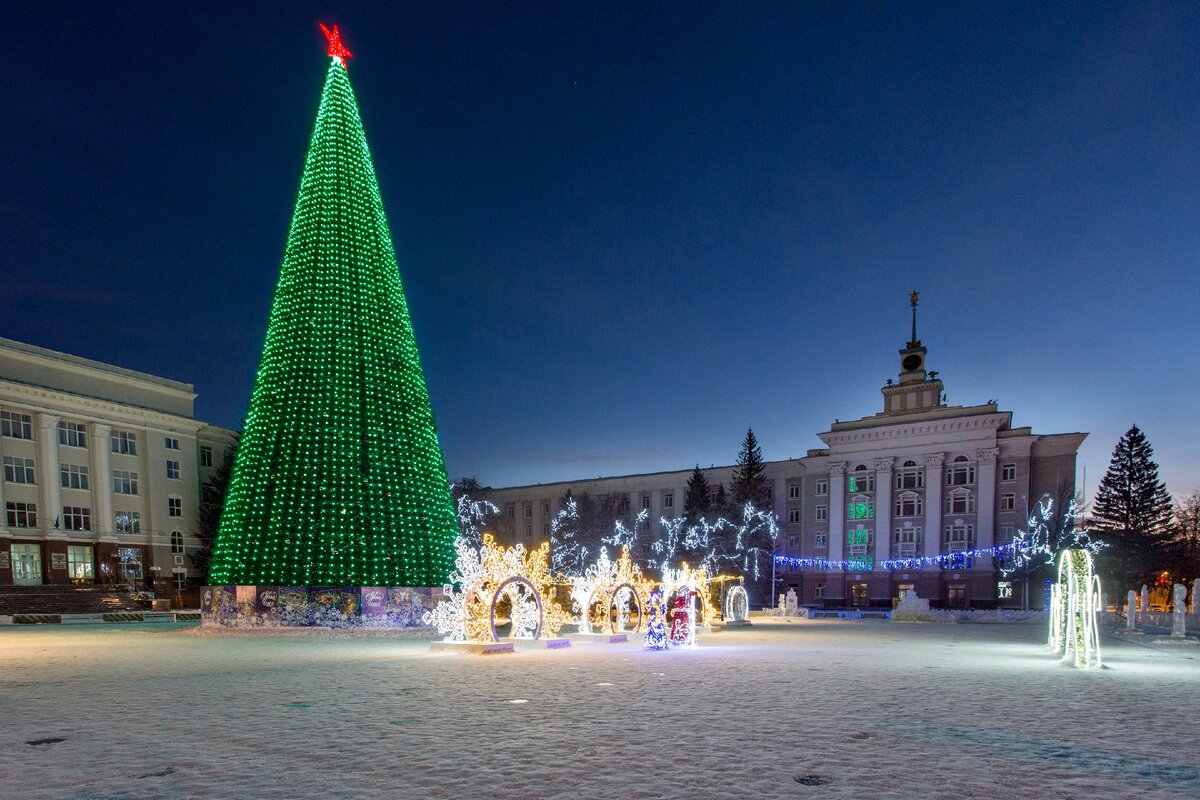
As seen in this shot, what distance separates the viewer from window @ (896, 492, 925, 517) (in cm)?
5550

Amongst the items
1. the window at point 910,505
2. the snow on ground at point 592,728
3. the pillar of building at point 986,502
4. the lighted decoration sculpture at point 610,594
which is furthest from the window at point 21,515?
the pillar of building at point 986,502

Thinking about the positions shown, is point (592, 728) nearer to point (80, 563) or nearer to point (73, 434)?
point (80, 563)

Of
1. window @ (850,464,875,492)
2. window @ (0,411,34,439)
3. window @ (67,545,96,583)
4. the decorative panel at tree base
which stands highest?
window @ (0,411,34,439)

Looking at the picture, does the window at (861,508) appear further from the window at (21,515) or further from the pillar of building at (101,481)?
the window at (21,515)

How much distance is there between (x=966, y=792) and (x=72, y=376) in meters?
53.5

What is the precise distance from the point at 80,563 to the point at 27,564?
2999 mm

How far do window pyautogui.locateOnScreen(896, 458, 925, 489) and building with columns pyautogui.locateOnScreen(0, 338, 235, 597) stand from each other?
154 feet

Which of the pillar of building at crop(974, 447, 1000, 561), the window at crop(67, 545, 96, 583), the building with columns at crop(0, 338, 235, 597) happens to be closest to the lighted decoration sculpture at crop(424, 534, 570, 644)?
the building with columns at crop(0, 338, 235, 597)

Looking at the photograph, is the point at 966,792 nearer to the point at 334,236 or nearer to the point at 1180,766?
the point at 1180,766

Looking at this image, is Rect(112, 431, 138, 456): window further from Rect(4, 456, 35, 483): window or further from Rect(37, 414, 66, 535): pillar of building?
Rect(4, 456, 35, 483): window

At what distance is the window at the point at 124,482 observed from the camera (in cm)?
4841

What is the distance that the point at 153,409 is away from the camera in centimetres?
5094

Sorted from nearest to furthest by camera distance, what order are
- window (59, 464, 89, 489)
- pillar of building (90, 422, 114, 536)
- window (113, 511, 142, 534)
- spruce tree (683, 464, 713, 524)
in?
1. window (59, 464, 89, 489)
2. pillar of building (90, 422, 114, 536)
3. window (113, 511, 142, 534)
4. spruce tree (683, 464, 713, 524)

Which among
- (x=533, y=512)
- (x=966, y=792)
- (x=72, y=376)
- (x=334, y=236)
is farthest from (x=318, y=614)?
(x=533, y=512)
